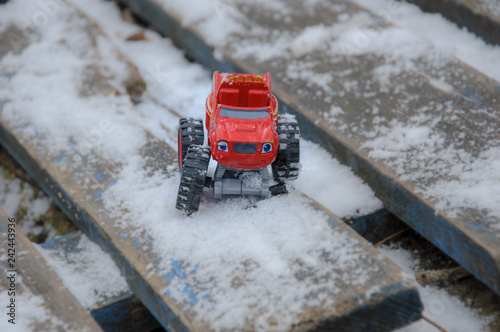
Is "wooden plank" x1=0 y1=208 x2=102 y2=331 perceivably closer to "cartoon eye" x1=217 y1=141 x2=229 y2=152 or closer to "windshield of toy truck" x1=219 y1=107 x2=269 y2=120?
"cartoon eye" x1=217 y1=141 x2=229 y2=152

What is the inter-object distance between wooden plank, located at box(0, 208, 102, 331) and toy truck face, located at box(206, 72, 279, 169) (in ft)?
2.68

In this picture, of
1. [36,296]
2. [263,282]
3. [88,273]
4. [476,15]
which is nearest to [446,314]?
[263,282]

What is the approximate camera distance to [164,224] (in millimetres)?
2396

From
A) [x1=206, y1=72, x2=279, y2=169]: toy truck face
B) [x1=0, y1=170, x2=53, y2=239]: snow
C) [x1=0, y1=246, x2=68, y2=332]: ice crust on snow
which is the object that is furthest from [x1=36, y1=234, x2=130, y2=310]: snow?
[x1=206, y1=72, x2=279, y2=169]: toy truck face

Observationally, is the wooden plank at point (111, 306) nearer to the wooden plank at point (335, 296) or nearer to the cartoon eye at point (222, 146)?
the wooden plank at point (335, 296)

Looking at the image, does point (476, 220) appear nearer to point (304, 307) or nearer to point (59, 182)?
point (304, 307)

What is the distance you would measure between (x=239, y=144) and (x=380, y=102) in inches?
46.1

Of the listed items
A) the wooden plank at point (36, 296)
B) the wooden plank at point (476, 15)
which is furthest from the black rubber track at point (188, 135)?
the wooden plank at point (476, 15)

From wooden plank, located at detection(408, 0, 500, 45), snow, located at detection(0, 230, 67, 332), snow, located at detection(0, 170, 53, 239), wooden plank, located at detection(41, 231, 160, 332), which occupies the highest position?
wooden plank, located at detection(408, 0, 500, 45)

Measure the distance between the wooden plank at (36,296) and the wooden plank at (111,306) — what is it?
135 mm

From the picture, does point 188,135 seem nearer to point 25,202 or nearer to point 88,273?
point 88,273

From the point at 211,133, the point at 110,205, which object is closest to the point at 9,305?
the point at 110,205

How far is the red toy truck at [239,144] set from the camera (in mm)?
2273

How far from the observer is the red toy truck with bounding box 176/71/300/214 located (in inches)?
89.5
